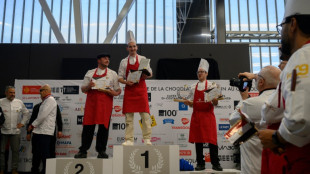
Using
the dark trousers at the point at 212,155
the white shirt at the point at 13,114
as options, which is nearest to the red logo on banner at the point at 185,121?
the dark trousers at the point at 212,155

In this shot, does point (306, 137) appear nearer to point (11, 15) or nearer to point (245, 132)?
point (245, 132)

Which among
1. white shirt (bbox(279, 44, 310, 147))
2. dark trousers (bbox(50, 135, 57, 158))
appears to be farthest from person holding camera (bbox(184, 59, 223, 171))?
white shirt (bbox(279, 44, 310, 147))

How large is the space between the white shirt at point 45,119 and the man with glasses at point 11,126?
995 millimetres

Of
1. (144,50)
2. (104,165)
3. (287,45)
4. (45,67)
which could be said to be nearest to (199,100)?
(104,165)

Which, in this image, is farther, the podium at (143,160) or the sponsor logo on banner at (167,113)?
the sponsor logo on banner at (167,113)

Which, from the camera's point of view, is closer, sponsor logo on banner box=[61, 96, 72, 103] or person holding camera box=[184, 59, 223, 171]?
person holding camera box=[184, 59, 223, 171]

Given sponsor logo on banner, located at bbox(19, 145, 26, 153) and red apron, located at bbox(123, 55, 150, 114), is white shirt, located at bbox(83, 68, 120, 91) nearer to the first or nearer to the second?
red apron, located at bbox(123, 55, 150, 114)

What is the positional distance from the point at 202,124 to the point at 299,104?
10.8ft

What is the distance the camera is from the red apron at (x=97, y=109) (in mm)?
3940

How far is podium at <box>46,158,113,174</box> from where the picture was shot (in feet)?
11.7

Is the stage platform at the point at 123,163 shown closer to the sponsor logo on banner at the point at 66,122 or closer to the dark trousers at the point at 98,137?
the dark trousers at the point at 98,137

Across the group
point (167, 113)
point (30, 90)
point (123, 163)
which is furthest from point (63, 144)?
point (123, 163)

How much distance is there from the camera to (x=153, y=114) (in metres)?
6.22

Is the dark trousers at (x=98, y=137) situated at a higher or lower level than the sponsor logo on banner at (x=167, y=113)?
lower
